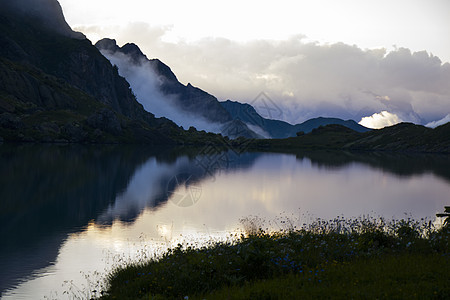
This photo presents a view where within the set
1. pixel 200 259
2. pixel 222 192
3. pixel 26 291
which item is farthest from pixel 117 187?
pixel 200 259

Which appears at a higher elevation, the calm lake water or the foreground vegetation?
the foreground vegetation

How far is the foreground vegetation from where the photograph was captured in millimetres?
10492

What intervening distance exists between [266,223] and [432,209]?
85.9ft

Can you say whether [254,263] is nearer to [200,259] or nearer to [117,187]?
[200,259]

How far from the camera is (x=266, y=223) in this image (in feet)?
108

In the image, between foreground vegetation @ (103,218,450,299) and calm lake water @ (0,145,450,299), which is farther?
calm lake water @ (0,145,450,299)

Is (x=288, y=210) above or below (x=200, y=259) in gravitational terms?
below

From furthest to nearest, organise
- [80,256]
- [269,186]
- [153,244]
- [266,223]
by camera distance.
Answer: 1. [269,186]
2. [266,223]
3. [153,244]
4. [80,256]

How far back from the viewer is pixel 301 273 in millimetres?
12695

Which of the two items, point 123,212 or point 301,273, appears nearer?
point 301,273

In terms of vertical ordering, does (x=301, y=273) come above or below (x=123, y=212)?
above

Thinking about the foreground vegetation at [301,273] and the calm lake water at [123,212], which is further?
the calm lake water at [123,212]

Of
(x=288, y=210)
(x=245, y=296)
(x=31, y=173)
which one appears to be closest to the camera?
(x=245, y=296)

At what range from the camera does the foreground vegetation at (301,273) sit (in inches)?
413
